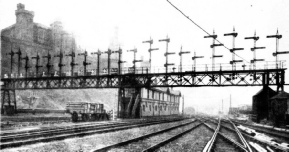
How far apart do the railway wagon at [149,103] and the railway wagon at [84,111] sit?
4.73 m

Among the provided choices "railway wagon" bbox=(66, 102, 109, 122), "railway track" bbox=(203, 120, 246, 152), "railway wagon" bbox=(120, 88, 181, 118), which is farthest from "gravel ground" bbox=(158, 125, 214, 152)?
"railway wagon" bbox=(120, 88, 181, 118)

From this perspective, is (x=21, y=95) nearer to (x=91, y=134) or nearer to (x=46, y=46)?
(x=46, y=46)

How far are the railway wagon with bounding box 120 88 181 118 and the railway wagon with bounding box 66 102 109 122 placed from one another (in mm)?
4733

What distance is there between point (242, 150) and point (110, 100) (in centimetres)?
5902

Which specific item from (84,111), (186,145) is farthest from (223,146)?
(84,111)

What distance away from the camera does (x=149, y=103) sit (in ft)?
154

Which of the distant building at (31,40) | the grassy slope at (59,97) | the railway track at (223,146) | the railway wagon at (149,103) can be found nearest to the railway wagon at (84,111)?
the railway wagon at (149,103)

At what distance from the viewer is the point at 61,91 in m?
57.8

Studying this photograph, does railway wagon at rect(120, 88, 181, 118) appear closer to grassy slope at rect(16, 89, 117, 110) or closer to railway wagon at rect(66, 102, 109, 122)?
railway wagon at rect(66, 102, 109, 122)

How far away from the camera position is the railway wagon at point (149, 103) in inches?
1335

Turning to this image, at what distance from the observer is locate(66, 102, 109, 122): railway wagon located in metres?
25.4

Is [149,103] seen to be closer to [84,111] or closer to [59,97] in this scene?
[59,97]

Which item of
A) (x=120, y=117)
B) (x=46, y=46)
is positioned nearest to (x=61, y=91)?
(x=46, y=46)

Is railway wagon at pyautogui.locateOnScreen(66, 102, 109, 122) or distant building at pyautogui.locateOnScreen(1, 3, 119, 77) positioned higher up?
distant building at pyautogui.locateOnScreen(1, 3, 119, 77)
